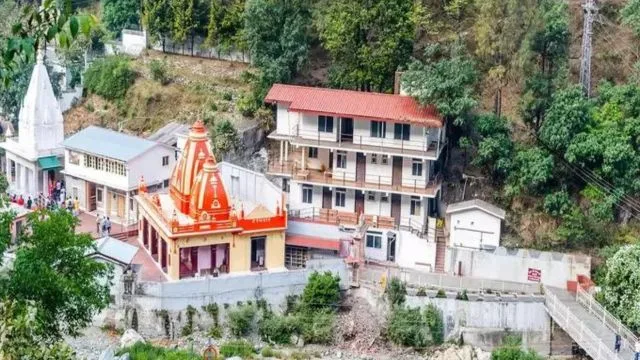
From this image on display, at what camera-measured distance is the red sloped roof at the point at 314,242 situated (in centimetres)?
3406

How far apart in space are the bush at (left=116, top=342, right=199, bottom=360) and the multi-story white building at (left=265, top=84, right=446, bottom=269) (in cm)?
800

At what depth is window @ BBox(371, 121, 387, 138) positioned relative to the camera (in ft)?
115

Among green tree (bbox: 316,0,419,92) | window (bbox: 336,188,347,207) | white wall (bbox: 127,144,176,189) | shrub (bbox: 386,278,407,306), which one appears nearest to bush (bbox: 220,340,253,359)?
shrub (bbox: 386,278,407,306)

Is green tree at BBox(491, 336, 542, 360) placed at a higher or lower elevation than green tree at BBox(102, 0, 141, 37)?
lower

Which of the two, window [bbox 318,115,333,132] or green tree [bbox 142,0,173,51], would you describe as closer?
window [bbox 318,115,333,132]

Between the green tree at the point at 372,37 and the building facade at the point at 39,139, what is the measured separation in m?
11.5

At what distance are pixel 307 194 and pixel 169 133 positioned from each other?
7.28 meters

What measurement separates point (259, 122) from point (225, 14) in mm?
6605

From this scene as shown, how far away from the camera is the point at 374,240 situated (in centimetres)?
3500

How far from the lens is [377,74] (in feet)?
125

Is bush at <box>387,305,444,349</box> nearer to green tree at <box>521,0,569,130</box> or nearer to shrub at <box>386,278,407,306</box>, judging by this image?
shrub at <box>386,278,407,306</box>

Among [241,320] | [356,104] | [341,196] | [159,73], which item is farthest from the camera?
[159,73]

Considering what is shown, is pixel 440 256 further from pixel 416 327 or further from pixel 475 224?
pixel 416 327

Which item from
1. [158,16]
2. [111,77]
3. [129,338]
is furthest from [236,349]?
[158,16]
